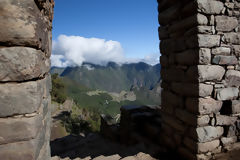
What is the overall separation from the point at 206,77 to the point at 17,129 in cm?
264

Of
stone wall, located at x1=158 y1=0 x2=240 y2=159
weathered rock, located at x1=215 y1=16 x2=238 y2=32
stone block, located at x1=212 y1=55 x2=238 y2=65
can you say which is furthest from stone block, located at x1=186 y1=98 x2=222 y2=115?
weathered rock, located at x1=215 y1=16 x2=238 y2=32

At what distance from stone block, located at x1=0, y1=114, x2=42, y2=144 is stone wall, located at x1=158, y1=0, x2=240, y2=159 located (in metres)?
2.39

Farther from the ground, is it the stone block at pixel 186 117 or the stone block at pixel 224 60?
the stone block at pixel 224 60

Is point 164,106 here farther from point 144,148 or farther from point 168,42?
point 168,42

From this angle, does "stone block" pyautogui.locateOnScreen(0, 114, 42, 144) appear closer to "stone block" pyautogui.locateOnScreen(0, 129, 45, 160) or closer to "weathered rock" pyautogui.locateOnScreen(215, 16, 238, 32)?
"stone block" pyautogui.locateOnScreen(0, 129, 45, 160)

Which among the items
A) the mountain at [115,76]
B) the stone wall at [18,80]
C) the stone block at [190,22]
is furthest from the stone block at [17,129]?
the mountain at [115,76]

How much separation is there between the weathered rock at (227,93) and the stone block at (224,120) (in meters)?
0.32

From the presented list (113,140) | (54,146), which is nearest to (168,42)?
(113,140)

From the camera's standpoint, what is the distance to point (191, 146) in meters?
2.93

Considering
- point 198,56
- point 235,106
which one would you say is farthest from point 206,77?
point 235,106

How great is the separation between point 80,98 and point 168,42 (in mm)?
57032

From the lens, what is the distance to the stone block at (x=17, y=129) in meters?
1.31

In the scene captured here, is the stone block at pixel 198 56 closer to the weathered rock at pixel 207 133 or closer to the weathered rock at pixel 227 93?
the weathered rock at pixel 227 93

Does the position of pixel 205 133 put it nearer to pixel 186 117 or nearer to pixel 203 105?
pixel 186 117
